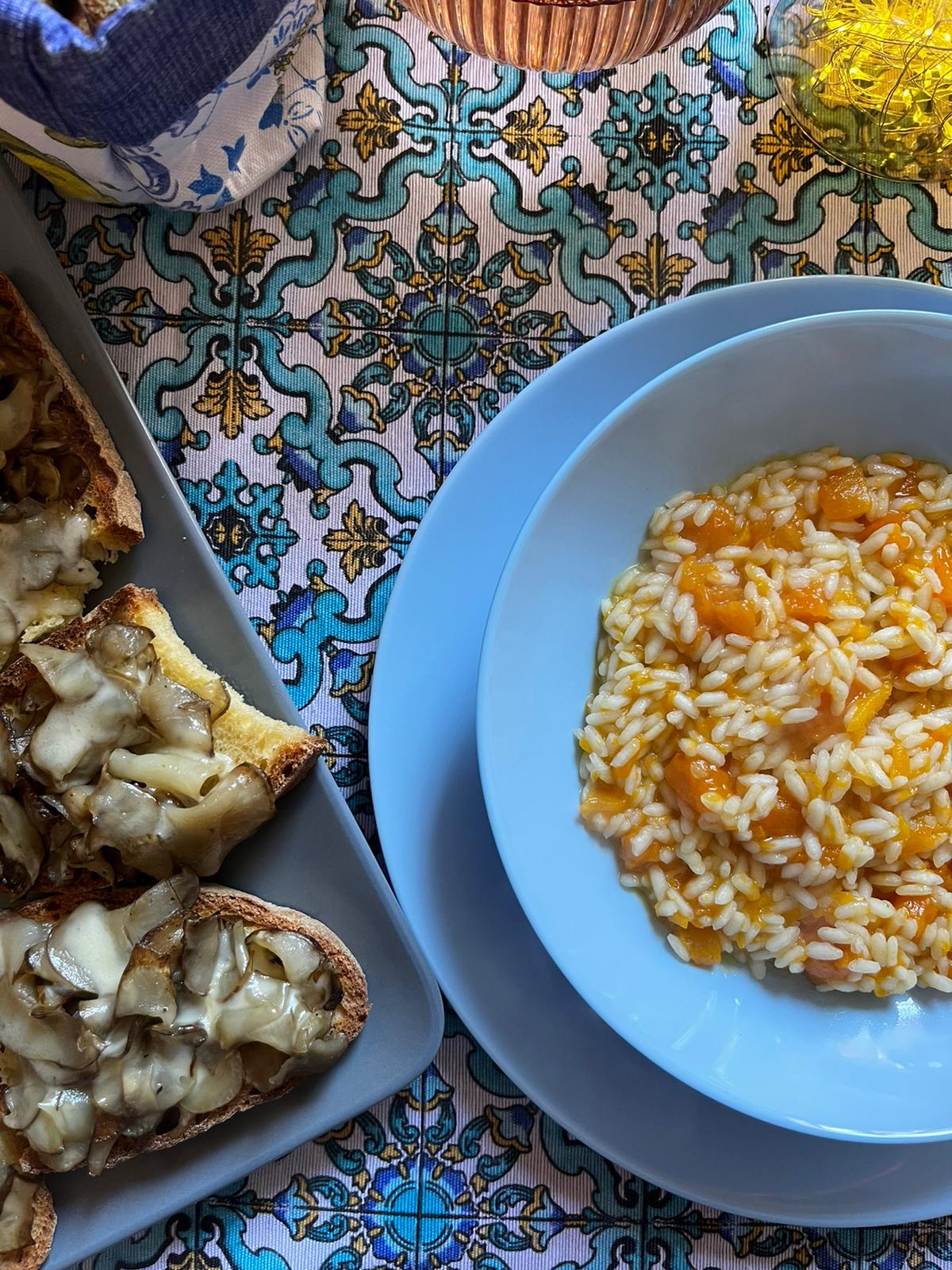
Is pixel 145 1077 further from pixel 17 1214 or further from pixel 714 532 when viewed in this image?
pixel 714 532

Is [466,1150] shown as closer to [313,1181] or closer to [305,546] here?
[313,1181]

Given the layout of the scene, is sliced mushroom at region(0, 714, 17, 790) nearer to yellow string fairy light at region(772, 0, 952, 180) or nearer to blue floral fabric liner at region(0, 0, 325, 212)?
blue floral fabric liner at region(0, 0, 325, 212)

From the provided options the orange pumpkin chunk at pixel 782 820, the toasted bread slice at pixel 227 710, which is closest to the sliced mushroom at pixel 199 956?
the toasted bread slice at pixel 227 710

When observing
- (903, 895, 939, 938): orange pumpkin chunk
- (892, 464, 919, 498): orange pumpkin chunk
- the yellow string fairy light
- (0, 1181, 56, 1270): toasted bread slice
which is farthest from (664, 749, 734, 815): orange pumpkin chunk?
(0, 1181, 56, 1270): toasted bread slice

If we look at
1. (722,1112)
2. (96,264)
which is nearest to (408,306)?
(96,264)

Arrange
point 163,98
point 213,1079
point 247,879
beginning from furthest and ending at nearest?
point 247,879 < point 213,1079 < point 163,98

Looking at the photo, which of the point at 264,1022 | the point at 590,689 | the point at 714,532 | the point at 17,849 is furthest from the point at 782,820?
the point at 17,849
